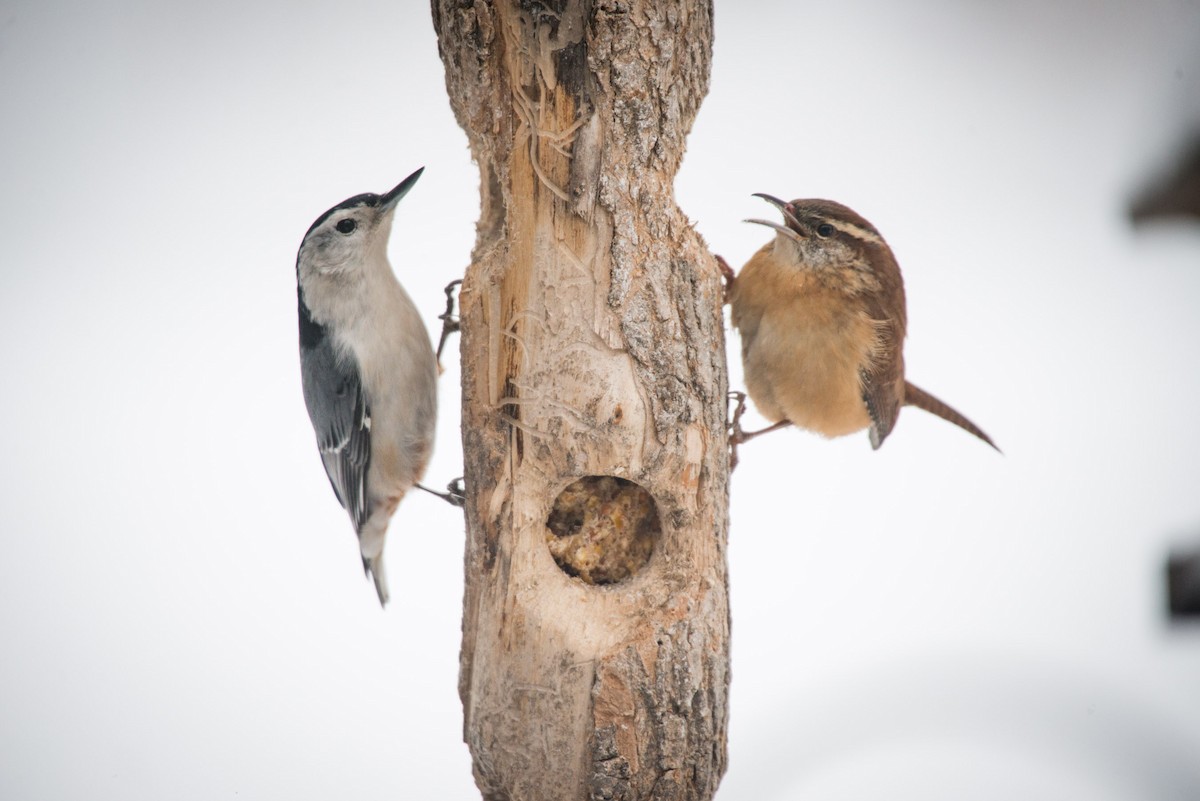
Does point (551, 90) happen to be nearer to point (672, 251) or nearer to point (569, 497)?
point (672, 251)

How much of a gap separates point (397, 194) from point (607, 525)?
96 centimetres

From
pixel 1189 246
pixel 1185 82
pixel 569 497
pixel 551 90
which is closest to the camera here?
pixel 1185 82

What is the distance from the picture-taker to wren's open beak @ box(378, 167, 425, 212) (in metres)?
2.31

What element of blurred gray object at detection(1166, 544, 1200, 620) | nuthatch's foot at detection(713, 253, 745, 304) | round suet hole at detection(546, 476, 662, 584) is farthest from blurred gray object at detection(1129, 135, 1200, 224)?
round suet hole at detection(546, 476, 662, 584)

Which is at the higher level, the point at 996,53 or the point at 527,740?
the point at 996,53

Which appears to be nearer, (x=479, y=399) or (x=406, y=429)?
(x=479, y=399)

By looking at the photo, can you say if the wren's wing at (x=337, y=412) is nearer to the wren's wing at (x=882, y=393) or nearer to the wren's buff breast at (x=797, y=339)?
the wren's buff breast at (x=797, y=339)

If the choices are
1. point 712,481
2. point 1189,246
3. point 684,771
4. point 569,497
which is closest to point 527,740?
point 684,771

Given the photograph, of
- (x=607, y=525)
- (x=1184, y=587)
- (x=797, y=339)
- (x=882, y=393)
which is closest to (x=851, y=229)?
(x=797, y=339)

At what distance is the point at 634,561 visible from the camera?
7.13ft

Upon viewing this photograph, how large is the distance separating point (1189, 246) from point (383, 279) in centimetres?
211

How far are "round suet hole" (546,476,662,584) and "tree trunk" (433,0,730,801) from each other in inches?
2.5

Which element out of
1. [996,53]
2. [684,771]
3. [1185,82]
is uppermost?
[996,53]

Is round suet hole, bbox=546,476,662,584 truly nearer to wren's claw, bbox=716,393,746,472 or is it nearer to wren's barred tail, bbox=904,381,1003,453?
wren's claw, bbox=716,393,746,472
